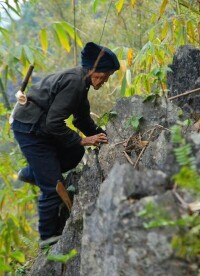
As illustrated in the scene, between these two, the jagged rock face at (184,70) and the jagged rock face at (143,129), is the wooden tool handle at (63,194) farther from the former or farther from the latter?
the jagged rock face at (184,70)

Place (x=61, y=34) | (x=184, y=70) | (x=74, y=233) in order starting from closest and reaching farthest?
(x=74, y=233) < (x=184, y=70) < (x=61, y=34)

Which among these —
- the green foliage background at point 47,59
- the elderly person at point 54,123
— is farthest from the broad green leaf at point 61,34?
the elderly person at point 54,123

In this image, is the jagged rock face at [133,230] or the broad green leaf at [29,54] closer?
the jagged rock face at [133,230]

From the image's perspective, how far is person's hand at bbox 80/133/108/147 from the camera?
13.5ft

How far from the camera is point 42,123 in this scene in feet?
13.5

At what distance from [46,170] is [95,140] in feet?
1.49

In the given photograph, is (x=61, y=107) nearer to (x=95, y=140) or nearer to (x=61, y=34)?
(x=95, y=140)

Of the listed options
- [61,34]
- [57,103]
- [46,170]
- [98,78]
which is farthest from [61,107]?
[61,34]

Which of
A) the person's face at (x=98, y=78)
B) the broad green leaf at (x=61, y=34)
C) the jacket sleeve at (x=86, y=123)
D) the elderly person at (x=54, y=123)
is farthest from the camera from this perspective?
the broad green leaf at (x=61, y=34)

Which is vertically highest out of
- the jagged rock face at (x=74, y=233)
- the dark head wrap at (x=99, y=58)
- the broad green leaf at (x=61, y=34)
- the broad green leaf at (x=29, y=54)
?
the dark head wrap at (x=99, y=58)

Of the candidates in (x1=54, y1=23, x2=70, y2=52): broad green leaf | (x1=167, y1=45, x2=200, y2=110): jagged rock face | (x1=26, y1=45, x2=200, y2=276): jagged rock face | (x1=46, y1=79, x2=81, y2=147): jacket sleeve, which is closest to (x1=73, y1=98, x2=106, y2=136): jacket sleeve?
(x1=46, y1=79, x2=81, y2=147): jacket sleeve

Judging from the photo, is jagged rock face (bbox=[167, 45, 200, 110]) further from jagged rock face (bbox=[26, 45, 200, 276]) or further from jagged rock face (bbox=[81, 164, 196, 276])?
jagged rock face (bbox=[81, 164, 196, 276])

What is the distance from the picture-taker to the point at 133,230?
93.8 inches

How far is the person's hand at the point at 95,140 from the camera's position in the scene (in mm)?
4129
